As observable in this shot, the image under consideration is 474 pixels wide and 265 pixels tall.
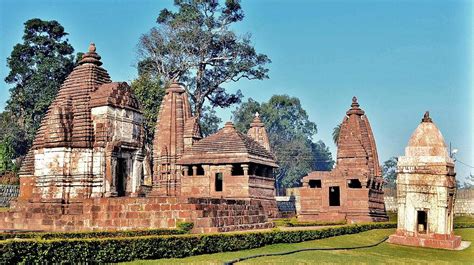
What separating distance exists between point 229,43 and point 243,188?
1037 inches

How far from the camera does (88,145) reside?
1895 cm

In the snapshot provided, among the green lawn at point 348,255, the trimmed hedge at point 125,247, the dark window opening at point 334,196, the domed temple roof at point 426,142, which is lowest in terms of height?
the green lawn at point 348,255

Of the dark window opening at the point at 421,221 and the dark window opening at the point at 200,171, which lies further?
the dark window opening at the point at 200,171

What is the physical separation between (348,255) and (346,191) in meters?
12.6

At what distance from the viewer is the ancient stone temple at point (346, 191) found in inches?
1046

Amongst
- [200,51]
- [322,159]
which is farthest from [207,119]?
[322,159]

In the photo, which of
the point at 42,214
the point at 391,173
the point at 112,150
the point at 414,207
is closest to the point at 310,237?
the point at 414,207

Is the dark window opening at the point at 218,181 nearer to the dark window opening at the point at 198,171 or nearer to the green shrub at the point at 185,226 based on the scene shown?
the dark window opening at the point at 198,171

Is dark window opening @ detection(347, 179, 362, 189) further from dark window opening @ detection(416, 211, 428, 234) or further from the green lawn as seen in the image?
the green lawn

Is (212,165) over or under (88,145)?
under

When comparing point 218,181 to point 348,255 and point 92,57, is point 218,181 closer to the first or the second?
point 92,57

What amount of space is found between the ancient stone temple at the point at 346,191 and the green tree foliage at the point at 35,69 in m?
29.2

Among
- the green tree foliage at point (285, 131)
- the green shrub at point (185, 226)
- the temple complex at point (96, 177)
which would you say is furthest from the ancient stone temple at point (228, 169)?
the green tree foliage at point (285, 131)

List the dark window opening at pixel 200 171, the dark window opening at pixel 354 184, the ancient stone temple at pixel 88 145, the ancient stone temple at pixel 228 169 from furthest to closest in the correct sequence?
1. the dark window opening at pixel 354 184
2. the dark window opening at pixel 200 171
3. the ancient stone temple at pixel 228 169
4. the ancient stone temple at pixel 88 145
